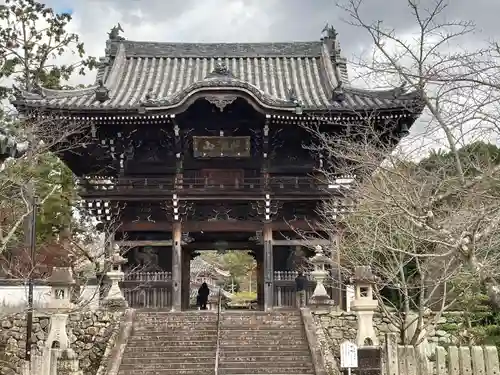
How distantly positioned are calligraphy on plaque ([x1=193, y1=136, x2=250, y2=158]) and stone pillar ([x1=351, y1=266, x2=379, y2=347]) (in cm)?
571

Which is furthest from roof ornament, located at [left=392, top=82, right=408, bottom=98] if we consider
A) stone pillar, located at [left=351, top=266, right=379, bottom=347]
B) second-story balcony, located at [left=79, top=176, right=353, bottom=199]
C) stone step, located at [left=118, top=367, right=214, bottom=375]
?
stone step, located at [left=118, top=367, right=214, bottom=375]

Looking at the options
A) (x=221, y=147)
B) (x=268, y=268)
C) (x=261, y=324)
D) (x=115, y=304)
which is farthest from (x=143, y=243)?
(x=261, y=324)

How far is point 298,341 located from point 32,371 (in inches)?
241

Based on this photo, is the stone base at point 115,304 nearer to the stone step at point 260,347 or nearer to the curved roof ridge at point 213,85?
the stone step at point 260,347

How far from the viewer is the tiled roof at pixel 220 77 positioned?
16.7 m

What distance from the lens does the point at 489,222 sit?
6.97 metres

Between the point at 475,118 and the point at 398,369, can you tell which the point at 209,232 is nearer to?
the point at 398,369

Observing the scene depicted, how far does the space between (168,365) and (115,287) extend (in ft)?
12.3

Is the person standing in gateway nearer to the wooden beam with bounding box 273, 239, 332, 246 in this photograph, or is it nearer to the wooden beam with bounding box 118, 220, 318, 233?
the wooden beam with bounding box 273, 239, 332, 246

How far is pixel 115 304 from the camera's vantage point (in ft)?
52.6

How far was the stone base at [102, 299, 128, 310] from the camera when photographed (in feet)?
52.5

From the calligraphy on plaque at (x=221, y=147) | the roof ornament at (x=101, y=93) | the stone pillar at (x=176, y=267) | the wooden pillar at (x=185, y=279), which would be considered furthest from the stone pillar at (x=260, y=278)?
the roof ornament at (x=101, y=93)

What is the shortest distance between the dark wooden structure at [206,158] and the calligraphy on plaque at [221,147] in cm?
3

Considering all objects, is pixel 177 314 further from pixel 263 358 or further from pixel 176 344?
pixel 263 358
